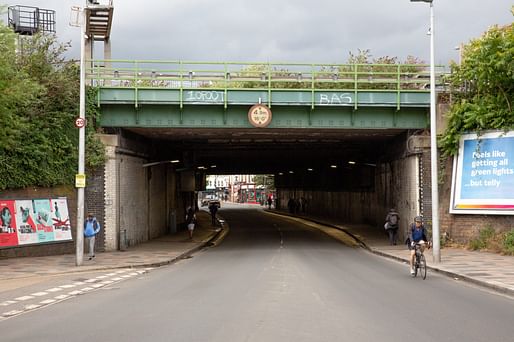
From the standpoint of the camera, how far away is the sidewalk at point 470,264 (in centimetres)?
1436

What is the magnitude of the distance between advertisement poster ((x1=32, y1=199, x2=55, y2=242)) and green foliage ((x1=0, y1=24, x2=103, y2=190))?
0.77 metres

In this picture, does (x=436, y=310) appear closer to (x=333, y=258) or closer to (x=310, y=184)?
(x=333, y=258)

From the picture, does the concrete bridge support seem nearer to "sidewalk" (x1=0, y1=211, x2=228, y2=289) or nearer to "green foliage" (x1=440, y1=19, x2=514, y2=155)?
"sidewalk" (x1=0, y1=211, x2=228, y2=289)

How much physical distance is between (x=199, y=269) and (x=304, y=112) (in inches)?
396

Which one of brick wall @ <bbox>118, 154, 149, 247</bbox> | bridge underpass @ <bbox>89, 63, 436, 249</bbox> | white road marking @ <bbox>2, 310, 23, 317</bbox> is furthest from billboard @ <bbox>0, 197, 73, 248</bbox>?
white road marking @ <bbox>2, 310, 23, 317</bbox>

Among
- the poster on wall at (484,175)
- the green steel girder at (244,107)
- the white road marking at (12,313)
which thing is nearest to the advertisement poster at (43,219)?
the green steel girder at (244,107)

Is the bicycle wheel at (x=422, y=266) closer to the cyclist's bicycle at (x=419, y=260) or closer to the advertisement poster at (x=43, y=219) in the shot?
the cyclist's bicycle at (x=419, y=260)

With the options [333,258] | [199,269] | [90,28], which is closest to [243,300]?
[199,269]

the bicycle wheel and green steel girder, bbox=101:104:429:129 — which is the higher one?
green steel girder, bbox=101:104:429:129

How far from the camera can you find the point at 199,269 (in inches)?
742

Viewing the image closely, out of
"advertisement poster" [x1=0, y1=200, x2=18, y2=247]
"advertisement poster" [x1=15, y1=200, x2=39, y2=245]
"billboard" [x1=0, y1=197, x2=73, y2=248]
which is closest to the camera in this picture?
"advertisement poster" [x1=0, y1=200, x2=18, y2=247]

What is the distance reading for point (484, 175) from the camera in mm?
24047

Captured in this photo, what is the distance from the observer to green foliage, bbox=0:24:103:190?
22266 mm

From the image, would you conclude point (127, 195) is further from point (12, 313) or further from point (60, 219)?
point (12, 313)
